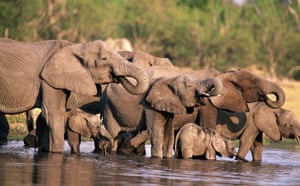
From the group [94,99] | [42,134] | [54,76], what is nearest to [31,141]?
[42,134]

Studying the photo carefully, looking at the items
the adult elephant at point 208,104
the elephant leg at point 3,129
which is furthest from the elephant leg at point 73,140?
the elephant leg at point 3,129

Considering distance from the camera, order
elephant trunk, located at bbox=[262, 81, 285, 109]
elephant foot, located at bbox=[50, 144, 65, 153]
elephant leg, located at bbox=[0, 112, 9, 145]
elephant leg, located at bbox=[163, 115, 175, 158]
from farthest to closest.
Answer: elephant leg, located at bbox=[0, 112, 9, 145], elephant trunk, located at bbox=[262, 81, 285, 109], elephant leg, located at bbox=[163, 115, 175, 158], elephant foot, located at bbox=[50, 144, 65, 153]

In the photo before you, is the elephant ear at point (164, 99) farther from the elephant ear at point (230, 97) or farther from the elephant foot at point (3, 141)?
the elephant foot at point (3, 141)

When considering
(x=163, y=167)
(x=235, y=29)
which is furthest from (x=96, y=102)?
(x=235, y=29)

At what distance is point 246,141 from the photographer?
1981cm

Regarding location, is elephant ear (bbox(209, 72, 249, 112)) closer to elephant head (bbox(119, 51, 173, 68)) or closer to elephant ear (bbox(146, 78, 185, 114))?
elephant ear (bbox(146, 78, 185, 114))

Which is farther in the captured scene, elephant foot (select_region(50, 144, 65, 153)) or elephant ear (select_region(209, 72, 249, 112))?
elephant ear (select_region(209, 72, 249, 112))

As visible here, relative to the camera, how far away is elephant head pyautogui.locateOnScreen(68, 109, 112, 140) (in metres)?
18.3

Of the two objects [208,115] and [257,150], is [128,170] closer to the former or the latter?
[208,115]

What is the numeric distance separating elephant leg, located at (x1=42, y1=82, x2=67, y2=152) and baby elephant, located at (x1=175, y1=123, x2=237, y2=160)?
2.05 m

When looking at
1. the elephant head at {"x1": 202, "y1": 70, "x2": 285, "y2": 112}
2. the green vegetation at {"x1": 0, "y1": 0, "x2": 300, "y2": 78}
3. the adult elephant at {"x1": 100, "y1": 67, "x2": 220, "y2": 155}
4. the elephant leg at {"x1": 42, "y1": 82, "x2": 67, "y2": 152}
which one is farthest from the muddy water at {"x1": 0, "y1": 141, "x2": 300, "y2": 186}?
the green vegetation at {"x1": 0, "y1": 0, "x2": 300, "y2": 78}

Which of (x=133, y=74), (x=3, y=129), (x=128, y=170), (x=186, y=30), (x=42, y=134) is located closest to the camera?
(x=128, y=170)

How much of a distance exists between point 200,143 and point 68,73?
257cm

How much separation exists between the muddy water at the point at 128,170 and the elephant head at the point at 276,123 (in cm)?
67
